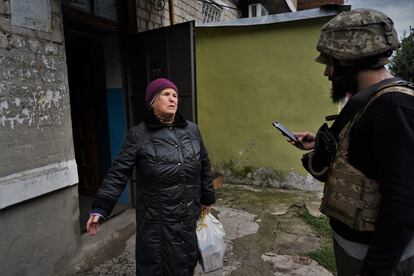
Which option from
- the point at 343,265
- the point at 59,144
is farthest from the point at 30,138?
the point at 343,265

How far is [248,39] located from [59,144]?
3.43 metres

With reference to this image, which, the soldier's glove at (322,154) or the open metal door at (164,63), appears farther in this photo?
the open metal door at (164,63)

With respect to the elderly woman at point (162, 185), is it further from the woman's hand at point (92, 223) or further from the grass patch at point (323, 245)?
the grass patch at point (323, 245)

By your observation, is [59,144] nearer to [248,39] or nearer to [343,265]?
[343,265]

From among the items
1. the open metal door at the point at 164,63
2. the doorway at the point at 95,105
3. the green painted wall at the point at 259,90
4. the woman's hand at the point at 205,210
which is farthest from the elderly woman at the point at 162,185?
the green painted wall at the point at 259,90

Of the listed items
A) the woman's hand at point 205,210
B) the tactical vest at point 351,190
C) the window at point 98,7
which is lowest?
the woman's hand at point 205,210

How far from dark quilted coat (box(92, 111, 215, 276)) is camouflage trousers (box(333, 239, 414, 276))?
99 centimetres

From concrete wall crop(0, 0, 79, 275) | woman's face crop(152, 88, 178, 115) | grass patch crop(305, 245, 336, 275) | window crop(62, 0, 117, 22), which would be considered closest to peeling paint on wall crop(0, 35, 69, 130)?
concrete wall crop(0, 0, 79, 275)

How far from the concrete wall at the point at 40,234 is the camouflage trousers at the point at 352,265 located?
2148mm

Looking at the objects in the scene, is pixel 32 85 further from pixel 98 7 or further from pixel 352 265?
pixel 352 265

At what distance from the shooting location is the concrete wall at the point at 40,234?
2.19 m

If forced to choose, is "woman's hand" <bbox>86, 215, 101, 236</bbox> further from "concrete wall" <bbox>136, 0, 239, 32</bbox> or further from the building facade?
"concrete wall" <bbox>136, 0, 239, 32</bbox>

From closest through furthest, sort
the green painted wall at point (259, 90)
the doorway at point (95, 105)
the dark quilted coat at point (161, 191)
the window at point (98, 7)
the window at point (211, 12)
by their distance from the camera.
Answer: the dark quilted coat at point (161, 191) < the window at point (98, 7) < the doorway at point (95, 105) < the green painted wall at point (259, 90) < the window at point (211, 12)

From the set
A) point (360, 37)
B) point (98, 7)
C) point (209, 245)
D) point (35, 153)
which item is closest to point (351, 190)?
point (360, 37)
